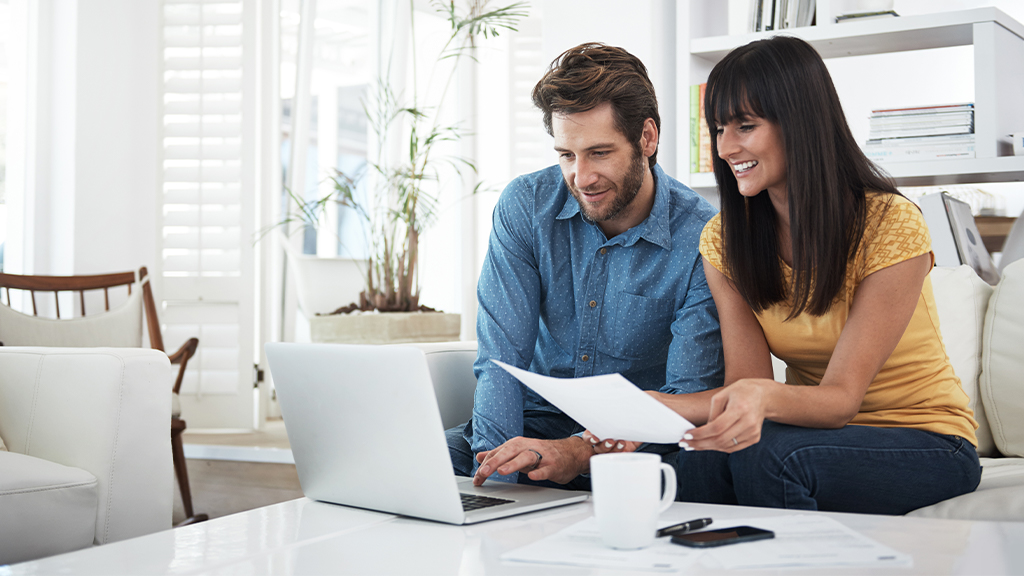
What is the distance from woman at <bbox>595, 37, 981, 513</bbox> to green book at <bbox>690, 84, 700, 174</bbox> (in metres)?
0.87

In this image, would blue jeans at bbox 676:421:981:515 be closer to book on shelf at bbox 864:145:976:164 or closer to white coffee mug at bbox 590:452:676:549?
white coffee mug at bbox 590:452:676:549

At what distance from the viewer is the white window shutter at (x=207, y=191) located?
12.1 feet

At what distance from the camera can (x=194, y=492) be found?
321 centimetres

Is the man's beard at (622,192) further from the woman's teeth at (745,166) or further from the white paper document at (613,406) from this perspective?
the white paper document at (613,406)

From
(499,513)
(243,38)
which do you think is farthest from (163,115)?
(499,513)

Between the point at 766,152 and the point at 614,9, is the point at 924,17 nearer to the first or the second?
the point at 614,9

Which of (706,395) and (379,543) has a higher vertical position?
(706,395)

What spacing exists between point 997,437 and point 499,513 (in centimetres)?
111

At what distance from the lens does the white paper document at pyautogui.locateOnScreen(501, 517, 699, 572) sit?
0.75 metres

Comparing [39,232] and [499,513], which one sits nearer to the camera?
[499,513]

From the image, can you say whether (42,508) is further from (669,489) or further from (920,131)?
(920,131)

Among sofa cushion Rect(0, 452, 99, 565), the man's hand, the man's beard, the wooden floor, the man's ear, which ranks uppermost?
the man's ear

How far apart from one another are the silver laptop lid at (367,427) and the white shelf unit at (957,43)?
144 centimetres

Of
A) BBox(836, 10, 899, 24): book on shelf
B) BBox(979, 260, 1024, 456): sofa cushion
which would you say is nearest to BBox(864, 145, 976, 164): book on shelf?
BBox(836, 10, 899, 24): book on shelf
